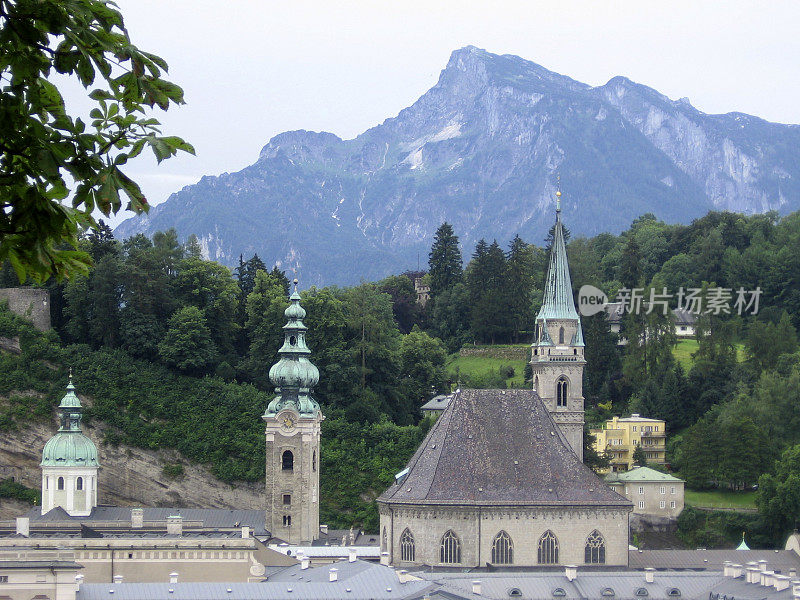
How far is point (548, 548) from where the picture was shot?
71688mm

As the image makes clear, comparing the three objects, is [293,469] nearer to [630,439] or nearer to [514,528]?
[514,528]

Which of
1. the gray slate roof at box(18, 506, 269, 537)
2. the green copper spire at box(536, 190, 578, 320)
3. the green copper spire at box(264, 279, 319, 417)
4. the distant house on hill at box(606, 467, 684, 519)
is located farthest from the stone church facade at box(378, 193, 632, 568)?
the distant house on hill at box(606, 467, 684, 519)

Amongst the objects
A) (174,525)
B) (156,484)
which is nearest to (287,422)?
(174,525)

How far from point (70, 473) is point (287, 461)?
1084 centimetres

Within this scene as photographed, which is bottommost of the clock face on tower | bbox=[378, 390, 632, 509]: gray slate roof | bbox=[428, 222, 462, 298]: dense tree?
bbox=[378, 390, 632, 509]: gray slate roof

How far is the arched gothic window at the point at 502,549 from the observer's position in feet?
234

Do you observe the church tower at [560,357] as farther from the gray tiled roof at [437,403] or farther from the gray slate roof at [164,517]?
the gray tiled roof at [437,403]

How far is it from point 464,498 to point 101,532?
17095 millimetres

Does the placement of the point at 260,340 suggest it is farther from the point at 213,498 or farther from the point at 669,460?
the point at 669,460

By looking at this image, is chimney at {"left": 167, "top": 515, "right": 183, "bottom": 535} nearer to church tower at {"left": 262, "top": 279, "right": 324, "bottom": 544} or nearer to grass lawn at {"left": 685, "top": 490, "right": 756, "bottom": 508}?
Answer: church tower at {"left": 262, "top": 279, "right": 324, "bottom": 544}

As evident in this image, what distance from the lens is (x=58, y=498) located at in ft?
265

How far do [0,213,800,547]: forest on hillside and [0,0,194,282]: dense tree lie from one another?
230 ft

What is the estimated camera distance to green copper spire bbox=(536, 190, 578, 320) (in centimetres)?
8269

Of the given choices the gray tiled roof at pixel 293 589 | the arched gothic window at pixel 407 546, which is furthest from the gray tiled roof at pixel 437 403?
the gray tiled roof at pixel 293 589
